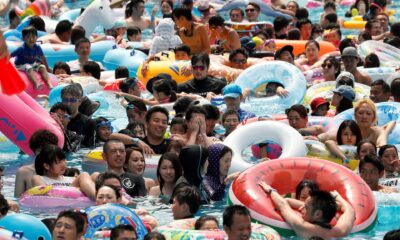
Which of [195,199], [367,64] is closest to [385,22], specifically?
[367,64]

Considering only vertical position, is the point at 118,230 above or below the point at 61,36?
above

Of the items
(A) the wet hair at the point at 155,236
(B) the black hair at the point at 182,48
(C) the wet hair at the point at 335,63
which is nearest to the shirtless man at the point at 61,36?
(B) the black hair at the point at 182,48

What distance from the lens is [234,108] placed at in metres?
13.5

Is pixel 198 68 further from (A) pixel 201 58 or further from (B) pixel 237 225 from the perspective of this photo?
(B) pixel 237 225

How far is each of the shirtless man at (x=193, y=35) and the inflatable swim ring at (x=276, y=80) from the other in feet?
5.90

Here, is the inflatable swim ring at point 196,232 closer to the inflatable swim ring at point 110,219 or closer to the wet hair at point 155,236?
the inflatable swim ring at point 110,219

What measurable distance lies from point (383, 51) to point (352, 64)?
6.89 ft

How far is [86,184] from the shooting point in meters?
10.5

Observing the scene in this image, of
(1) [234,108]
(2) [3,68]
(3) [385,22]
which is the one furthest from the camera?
(3) [385,22]

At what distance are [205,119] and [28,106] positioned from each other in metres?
1.95

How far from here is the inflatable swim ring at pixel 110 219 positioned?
29.7ft

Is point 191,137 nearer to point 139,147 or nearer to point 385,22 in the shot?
point 139,147

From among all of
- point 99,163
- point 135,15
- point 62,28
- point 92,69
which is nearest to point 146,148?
point 99,163

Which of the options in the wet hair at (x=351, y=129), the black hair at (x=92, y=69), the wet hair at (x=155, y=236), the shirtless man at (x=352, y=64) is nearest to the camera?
the wet hair at (x=155, y=236)
